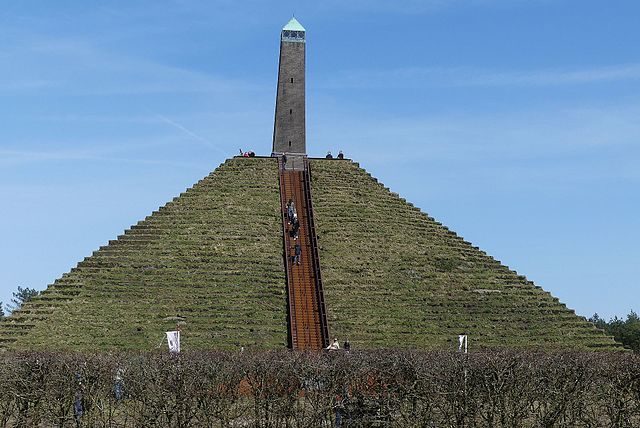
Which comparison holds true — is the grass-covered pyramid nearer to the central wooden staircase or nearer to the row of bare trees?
the central wooden staircase

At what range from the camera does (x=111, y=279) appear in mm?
52094

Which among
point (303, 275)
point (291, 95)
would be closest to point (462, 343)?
point (303, 275)

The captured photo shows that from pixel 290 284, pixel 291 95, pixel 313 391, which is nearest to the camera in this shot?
pixel 313 391

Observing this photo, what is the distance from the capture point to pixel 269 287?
50.9 meters

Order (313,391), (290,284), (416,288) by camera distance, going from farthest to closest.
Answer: (416,288) → (290,284) → (313,391)

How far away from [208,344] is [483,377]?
68.1 ft

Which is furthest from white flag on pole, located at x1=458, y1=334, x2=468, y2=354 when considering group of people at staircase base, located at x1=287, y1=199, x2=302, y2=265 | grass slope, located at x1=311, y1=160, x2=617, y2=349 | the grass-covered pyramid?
group of people at staircase base, located at x1=287, y1=199, x2=302, y2=265

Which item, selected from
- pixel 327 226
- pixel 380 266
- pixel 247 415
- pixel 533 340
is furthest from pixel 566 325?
pixel 247 415

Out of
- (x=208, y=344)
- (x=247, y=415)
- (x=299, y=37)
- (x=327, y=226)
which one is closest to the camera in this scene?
(x=247, y=415)

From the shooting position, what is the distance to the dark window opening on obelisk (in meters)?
71.9

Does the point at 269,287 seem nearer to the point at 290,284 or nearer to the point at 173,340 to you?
the point at 290,284

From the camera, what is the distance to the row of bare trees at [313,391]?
84.7 ft

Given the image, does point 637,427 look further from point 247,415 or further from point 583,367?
Answer: point 247,415

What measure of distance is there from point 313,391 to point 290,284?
2413 cm
